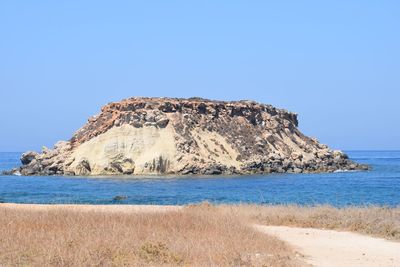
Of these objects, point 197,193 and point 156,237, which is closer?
point 156,237

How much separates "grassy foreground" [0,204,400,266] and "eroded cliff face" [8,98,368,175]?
178 feet

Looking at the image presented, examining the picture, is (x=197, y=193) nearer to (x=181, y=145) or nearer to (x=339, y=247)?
(x=181, y=145)

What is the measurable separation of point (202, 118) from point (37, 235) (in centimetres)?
7254

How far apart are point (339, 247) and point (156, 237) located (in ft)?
17.6

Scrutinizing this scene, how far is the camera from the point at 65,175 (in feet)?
255

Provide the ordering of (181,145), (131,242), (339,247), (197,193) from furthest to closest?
(181,145) < (197,193) < (339,247) < (131,242)

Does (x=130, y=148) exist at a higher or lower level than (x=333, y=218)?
higher

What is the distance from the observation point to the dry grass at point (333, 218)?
21.3m

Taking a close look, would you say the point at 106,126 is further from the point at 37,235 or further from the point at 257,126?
the point at 37,235

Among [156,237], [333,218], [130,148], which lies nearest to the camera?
[156,237]

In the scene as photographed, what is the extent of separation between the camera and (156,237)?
16.8m

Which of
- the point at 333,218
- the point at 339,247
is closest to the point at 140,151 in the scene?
the point at 333,218

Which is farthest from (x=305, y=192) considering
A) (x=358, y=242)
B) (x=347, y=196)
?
(x=358, y=242)

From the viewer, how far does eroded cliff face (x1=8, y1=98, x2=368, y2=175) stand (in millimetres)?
78312
